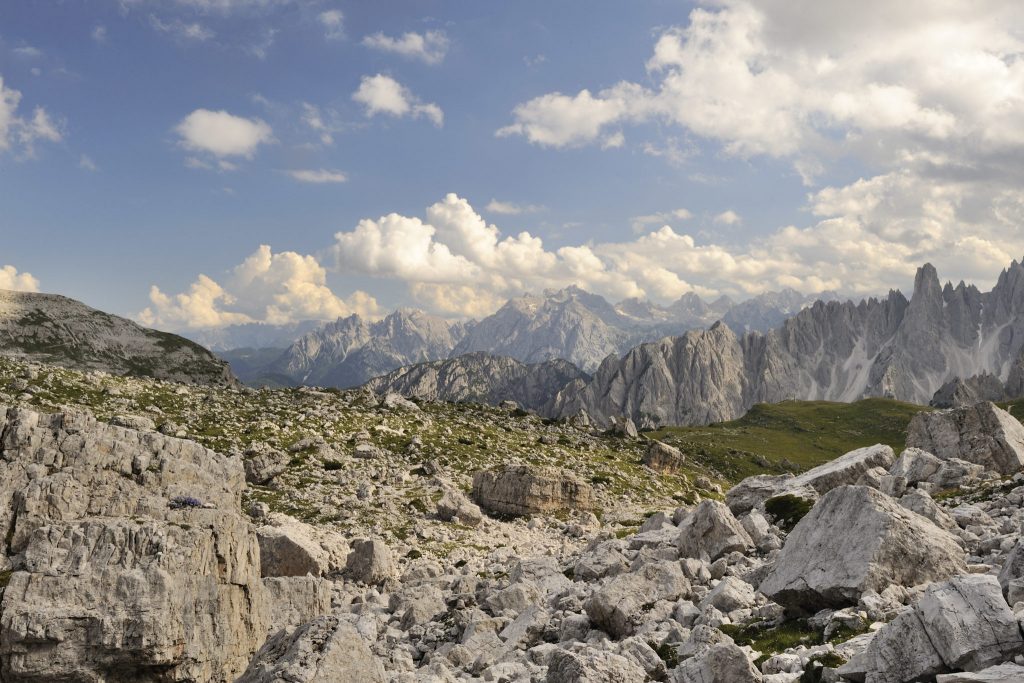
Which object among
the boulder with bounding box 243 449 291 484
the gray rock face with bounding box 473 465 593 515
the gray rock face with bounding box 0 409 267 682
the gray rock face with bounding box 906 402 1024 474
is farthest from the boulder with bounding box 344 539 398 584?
the gray rock face with bounding box 906 402 1024 474

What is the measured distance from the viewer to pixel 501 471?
182ft

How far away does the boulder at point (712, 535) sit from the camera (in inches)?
1033

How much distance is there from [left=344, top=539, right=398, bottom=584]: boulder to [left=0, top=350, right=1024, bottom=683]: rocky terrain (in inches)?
4.5

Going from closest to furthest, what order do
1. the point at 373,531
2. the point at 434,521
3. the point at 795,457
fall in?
the point at 373,531 → the point at 434,521 → the point at 795,457

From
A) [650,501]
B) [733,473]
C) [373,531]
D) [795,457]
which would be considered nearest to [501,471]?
[373,531]

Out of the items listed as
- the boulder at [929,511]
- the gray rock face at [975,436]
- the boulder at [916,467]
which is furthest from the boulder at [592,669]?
the gray rock face at [975,436]

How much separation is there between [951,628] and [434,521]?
4001cm

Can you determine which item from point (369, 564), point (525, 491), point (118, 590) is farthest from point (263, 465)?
point (118, 590)

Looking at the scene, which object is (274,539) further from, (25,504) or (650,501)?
(650,501)

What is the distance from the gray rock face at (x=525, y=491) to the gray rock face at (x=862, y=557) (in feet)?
117

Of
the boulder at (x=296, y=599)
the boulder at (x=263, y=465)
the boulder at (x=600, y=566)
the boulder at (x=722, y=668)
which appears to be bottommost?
the boulder at (x=296, y=599)

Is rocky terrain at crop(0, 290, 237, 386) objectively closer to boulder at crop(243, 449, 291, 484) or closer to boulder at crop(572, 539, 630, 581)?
boulder at crop(243, 449, 291, 484)

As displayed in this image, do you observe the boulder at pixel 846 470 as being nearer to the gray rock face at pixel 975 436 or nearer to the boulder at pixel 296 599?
the gray rock face at pixel 975 436

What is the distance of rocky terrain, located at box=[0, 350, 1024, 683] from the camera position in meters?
13.2
